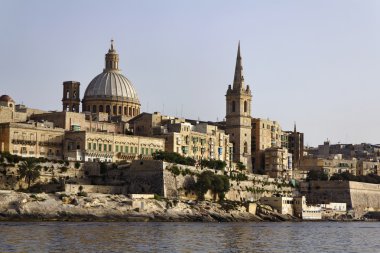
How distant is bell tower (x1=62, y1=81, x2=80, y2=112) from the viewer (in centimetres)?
10306

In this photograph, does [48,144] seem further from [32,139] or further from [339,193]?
[339,193]

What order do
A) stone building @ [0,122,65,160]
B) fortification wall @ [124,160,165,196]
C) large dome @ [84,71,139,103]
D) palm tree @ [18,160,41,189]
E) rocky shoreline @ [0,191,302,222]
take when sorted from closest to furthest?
rocky shoreline @ [0,191,302,222] < palm tree @ [18,160,41,189] < stone building @ [0,122,65,160] < fortification wall @ [124,160,165,196] < large dome @ [84,71,139,103]

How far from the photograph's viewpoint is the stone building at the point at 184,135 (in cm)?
9370

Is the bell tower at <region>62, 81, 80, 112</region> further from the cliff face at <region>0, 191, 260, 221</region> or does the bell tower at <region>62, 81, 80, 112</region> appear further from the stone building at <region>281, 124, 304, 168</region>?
the stone building at <region>281, 124, 304, 168</region>

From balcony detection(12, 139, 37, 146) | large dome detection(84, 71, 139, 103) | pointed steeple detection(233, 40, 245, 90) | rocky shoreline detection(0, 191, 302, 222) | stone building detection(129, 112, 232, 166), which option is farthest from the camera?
pointed steeple detection(233, 40, 245, 90)

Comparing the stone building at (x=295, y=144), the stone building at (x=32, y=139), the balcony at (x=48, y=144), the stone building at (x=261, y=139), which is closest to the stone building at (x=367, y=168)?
the stone building at (x=295, y=144)

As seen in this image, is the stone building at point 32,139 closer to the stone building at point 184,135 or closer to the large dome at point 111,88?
the stone building at point 184,135

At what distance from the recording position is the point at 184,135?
311 feet

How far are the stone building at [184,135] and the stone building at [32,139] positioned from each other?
41.6 ft

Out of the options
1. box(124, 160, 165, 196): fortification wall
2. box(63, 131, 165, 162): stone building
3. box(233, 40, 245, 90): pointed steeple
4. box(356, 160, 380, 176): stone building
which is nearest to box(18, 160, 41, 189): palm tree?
box(63, 131, 165, 162): stone building

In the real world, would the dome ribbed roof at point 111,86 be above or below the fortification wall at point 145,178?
above

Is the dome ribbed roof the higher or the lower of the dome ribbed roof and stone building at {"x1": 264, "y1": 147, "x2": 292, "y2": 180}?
the higher

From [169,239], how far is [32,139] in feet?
109

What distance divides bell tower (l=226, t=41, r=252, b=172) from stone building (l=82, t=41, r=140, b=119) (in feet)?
37.0
